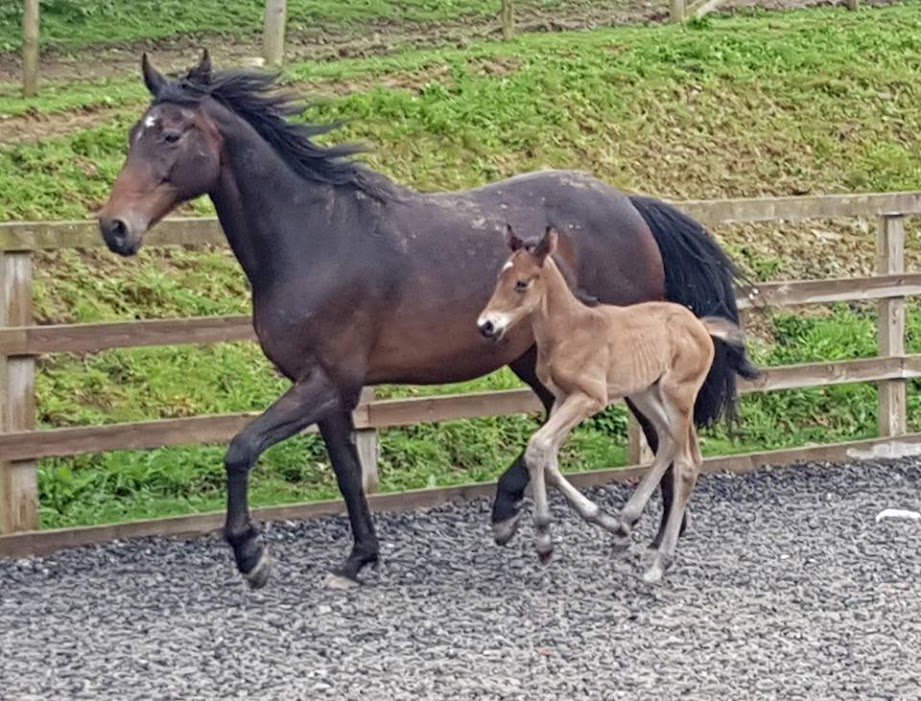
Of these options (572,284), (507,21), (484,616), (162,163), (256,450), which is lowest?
(484,616)

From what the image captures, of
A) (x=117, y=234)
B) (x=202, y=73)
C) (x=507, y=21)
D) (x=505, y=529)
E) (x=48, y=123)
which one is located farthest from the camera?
(x=507, y=21)

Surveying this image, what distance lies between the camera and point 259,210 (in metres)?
7.19

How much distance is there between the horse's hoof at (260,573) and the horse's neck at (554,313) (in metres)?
1.44

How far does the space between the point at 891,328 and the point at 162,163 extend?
5.11 metres

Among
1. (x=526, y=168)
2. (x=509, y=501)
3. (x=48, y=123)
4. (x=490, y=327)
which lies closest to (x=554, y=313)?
(x=490, y=327)

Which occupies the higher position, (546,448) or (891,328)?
(546,448)

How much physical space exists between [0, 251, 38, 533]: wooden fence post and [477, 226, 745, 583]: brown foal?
2.21 metres

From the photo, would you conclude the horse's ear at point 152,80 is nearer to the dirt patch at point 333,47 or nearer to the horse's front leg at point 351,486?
the horse's front leg at point 351,486

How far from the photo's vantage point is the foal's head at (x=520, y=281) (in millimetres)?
6840

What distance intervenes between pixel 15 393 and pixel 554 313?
254 cm

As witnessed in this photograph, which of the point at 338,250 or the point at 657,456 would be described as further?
the point at 657,456

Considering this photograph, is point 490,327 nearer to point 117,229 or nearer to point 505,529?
point 505,529

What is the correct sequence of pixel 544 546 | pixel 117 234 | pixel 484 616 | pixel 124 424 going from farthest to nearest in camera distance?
1. pixel 124 424
2. pixel 544 546
3. pixel 117 234
4. pixel 484 616

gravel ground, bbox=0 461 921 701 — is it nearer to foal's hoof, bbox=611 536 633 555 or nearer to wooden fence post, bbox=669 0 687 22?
A: foal's hoof, bbox=611 536 633 555
